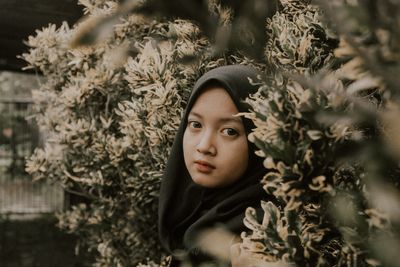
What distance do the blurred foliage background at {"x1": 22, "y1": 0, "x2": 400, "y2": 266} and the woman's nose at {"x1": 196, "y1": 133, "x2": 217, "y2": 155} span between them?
0.89ft

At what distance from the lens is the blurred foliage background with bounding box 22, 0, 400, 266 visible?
2.88 ft

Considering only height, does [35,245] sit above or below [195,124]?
below

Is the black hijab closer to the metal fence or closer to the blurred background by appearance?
the blurred background

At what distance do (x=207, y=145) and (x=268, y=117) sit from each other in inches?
29.5

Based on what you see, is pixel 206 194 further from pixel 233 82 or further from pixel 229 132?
pixel 233 82

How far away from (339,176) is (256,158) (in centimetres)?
63

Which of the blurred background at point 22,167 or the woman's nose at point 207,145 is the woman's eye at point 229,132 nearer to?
the woman's nose at point 207,145

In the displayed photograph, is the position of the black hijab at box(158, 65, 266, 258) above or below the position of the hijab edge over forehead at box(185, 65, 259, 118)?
below

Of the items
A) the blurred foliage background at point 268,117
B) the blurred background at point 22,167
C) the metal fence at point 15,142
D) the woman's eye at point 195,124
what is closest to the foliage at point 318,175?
the blurred foliage background at point 268,117

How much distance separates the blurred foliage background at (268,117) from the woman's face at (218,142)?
7.5 inches

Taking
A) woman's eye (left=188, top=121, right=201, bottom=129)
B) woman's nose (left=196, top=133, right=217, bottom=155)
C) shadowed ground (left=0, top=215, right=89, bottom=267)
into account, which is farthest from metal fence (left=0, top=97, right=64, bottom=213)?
woman's nose (left=196, top=133, right=217, bottom=155)

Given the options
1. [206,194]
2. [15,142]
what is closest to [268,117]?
[206,194]

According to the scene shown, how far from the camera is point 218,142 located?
221cm

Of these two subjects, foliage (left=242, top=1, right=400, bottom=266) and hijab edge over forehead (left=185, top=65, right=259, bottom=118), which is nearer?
foliage (left=242, top=1, right=400, bottom=266)
